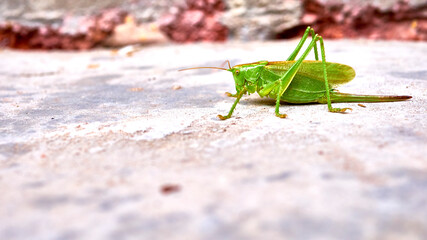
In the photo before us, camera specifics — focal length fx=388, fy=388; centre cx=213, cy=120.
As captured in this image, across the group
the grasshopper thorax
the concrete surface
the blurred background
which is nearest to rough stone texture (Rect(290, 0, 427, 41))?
the blurred background

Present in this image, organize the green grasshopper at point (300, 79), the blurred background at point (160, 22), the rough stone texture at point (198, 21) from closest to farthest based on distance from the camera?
1. the green grasshopper at point (300, 79)
2. the blurred background at point (160, 22)
3. the rough stone texture at point (198, 21)

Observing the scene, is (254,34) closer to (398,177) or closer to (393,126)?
(393,126)

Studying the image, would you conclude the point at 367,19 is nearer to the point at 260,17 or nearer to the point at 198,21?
the point at 260,17

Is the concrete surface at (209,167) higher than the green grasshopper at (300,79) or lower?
lower

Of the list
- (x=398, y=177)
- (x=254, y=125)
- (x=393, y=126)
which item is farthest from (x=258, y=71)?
(x=398, y=177)

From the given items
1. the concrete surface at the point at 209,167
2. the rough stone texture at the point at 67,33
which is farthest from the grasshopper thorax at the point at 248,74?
the rough stone texture at the point at 67,33

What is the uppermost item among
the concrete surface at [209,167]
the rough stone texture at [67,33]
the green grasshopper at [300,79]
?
the rough stone texture at [67,33]

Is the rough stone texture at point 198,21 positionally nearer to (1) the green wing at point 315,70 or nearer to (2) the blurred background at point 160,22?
(2) the blurred background at point 160,22
